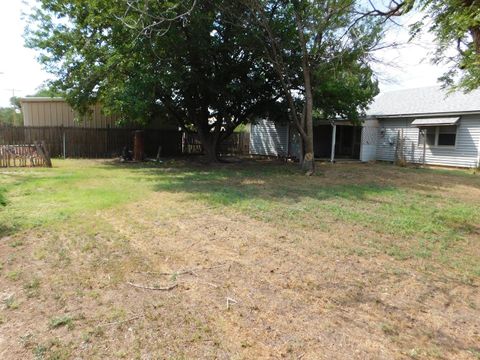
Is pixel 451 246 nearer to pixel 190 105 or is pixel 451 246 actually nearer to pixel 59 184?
pixel 59 184

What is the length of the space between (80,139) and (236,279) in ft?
56.9

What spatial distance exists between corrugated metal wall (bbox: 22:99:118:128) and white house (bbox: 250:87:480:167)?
34.8 feet

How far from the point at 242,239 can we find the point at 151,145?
17.0m

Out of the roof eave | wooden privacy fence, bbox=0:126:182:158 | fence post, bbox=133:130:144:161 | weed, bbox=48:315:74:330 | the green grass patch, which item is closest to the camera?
weed, bbox=48:315:74:330

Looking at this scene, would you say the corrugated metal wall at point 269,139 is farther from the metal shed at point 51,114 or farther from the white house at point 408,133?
the metal shed at point 51,114

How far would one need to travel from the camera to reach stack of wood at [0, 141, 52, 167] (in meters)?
13.9

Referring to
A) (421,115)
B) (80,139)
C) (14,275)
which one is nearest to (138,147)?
(80,139)

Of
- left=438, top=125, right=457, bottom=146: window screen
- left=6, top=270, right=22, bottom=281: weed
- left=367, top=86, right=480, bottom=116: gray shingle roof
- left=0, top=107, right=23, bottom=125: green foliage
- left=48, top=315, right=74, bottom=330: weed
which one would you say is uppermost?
left=0, top=107, right=23, bottom=125: green foliage

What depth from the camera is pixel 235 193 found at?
877 cm

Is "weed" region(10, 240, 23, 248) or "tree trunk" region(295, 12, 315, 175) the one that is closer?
"weed" region(10, 240, 23, 248)

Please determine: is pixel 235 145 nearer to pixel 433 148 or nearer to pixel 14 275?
pixel 433 148

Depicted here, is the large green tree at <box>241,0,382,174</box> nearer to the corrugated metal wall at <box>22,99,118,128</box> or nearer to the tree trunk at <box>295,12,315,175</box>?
the tree trunk at <box>295,12,315,175</box>

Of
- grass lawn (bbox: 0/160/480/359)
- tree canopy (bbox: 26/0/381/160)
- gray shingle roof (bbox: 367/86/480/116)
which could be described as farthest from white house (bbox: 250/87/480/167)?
grass lawn (bbox: 0/160/480/359)

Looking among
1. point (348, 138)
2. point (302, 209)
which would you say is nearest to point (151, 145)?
point (348, 138)
